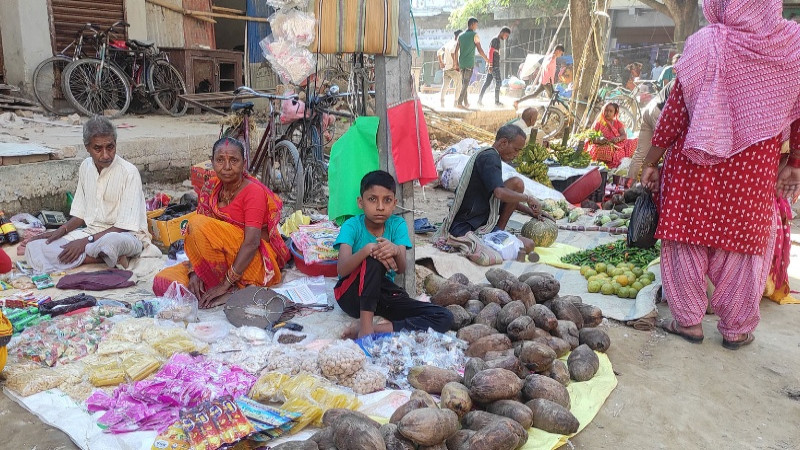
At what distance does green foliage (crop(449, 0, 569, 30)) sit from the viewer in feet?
78.0

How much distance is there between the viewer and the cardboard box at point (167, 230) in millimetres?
5023

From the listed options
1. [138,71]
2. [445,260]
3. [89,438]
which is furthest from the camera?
[138,71]

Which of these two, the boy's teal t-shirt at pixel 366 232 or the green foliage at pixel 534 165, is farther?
the green foliage at pixel 534 165

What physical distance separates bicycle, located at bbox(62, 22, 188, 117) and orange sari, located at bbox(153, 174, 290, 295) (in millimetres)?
5199

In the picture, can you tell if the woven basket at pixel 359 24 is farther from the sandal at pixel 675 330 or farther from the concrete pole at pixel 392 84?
the sandal at pixel 675 330

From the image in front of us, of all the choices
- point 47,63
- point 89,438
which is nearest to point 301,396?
point 89,438

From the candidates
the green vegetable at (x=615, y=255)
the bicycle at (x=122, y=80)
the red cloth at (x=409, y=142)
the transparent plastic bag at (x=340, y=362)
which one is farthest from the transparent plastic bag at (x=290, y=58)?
the bicycle at (x=122, y=80)

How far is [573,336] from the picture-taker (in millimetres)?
3344

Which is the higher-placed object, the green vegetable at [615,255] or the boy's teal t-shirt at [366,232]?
the boy's teal t-shirt at [366,232]

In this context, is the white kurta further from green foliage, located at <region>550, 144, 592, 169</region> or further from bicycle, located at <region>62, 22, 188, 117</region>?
green foliage, located at <region>550, 144, 592, 169</region>

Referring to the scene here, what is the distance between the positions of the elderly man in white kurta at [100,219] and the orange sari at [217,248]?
2.23ft

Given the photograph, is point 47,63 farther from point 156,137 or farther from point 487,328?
point 487,328

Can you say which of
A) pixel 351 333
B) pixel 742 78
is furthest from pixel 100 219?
pixel 742 78

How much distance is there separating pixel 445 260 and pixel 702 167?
1.99 metres
